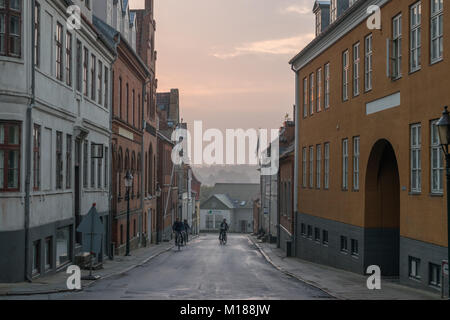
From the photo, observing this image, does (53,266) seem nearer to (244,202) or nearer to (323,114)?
(323,114)

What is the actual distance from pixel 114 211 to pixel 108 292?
Result: 1564 centimetres

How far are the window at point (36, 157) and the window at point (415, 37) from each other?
11.0m

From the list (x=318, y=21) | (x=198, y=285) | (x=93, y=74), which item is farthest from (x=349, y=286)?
(x=318, y=21)

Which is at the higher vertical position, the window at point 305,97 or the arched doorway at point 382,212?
the window at point 305,97

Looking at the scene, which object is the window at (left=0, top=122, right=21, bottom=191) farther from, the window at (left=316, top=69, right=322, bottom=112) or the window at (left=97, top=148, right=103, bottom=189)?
the window at (left=316, top=69, right=322, bottom=112)

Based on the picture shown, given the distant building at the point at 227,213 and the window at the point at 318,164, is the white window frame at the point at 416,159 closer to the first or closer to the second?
the window at the point at 318,164

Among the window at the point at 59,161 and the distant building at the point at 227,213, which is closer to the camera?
the window at the point at 59,161

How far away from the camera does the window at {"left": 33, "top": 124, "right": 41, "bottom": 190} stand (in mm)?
18375

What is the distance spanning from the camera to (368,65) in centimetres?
2372

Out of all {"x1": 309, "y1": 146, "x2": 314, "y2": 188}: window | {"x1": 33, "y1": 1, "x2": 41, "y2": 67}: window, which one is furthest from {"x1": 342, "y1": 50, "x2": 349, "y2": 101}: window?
{"x1": 33, "y1": 1, "x2": 41, "y2": 67}: window

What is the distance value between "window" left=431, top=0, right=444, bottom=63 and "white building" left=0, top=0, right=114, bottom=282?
1075cm

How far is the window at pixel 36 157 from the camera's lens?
18.4 m

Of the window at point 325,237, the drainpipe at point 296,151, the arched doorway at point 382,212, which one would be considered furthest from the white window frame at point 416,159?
the drainpipe at point 296,151
